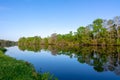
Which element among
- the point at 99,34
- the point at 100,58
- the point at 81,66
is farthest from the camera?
the point at 99,34

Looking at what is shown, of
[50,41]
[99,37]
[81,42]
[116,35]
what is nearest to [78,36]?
[81,42]

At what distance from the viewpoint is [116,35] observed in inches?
4267

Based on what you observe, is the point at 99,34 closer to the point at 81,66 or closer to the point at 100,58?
the point at 100,58

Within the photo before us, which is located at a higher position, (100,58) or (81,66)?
(100,58)

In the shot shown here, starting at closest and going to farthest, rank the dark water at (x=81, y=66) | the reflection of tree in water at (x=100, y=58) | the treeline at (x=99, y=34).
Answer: the dark water at (x=81, y=66), the reflection of tree in water at (x=100, y=58), the treeline at (x=99, y=34)

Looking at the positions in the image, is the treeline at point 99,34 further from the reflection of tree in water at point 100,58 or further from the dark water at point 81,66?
the dark water at point 81,66

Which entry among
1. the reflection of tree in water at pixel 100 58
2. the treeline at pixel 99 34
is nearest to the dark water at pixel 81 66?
the reflection of tree in water at pixel 100 58

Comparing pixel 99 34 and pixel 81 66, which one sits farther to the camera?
pixel 99 34

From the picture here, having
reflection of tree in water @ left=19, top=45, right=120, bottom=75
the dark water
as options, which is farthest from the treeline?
the dark water

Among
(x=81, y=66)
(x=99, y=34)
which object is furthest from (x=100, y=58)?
(x=99, y=34)

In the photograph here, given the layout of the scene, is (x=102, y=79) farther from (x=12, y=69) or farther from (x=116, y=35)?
(x=116, y=35)

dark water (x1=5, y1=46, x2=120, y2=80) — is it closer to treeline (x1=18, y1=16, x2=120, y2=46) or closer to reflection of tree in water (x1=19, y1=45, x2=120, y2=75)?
reflection of tree in water (x1=19, y1=45, x2=120, y2=75)

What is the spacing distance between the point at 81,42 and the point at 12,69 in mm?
109645

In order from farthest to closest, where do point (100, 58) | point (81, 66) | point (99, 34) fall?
point (99, 34)
point (100, 58)
point (81, 66)
